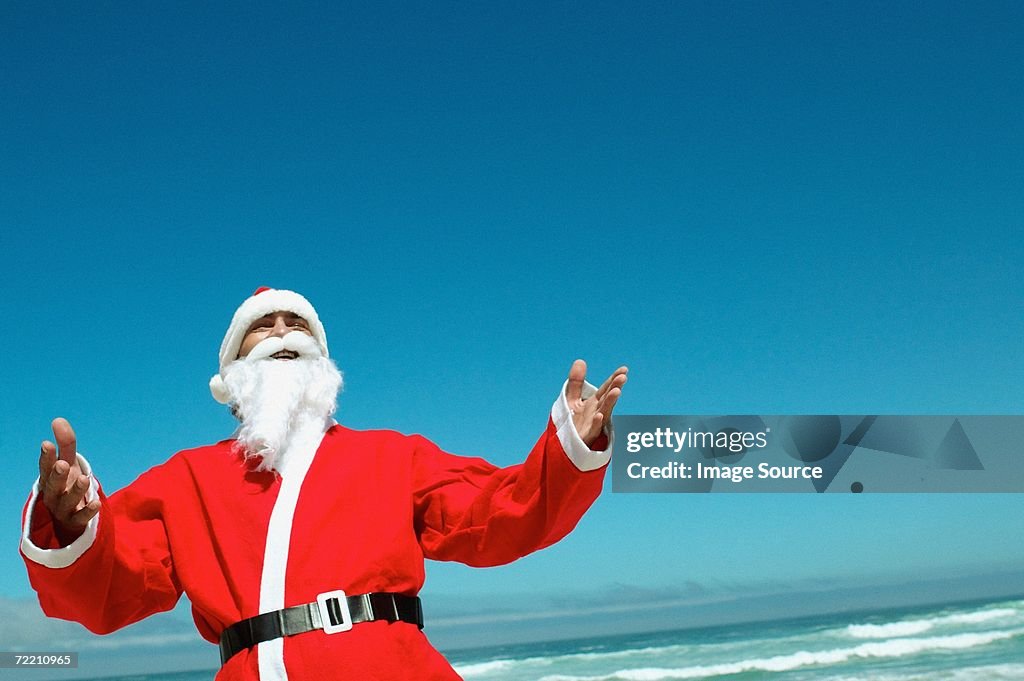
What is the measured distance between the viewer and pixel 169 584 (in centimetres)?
282

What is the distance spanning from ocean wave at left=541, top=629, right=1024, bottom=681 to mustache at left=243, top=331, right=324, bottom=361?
14.4 meters

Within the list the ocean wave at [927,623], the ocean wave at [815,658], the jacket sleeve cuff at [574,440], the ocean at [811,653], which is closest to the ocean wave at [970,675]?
the ocean at [811,653]

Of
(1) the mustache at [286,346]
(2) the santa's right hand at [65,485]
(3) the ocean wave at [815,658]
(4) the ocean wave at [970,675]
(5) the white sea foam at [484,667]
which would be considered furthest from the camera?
(5) the white sea foam at [484,667]

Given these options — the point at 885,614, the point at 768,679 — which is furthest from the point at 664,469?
the point at 885,614

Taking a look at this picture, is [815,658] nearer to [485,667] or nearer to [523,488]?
[485,667]

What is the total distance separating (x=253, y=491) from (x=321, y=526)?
0.26m

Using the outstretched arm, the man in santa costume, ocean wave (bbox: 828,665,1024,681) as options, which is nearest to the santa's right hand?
the man in santa costume

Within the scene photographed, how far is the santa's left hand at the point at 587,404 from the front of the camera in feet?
8.03

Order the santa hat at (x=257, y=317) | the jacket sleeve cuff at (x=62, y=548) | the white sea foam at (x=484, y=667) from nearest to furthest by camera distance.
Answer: the jacket sleeve cuff at (x=62, y=548), the santa hat at (x=257, y=317), the white sea foam at (x=484, y=667)

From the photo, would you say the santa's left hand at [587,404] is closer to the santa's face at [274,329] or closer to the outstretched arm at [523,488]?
the outstretched arm at [523,488]

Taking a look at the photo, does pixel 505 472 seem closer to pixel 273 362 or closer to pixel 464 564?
pixel 464 564

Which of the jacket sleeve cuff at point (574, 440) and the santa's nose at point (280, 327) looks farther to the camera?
the santa's nose at point (280, 327)

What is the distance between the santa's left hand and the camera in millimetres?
2447

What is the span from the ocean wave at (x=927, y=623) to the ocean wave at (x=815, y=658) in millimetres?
840
